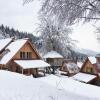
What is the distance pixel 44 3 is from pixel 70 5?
107cm

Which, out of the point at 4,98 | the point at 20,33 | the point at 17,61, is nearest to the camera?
the point at 4,98

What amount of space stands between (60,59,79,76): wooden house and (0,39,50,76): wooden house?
36.2 feet

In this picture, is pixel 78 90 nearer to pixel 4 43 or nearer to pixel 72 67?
pixel 4 43

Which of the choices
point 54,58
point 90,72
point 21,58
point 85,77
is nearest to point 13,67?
point 21,58

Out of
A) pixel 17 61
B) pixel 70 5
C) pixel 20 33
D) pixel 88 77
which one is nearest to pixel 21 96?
pixel 70 5

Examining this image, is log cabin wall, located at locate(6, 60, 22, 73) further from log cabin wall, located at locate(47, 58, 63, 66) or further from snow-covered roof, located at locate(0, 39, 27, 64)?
log cabin wall, located at locate(47, 58, 63, 66)

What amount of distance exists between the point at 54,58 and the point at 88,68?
9.74 meters

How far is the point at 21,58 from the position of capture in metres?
42.0

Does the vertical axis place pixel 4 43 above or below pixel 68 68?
above

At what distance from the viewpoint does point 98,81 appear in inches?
1689

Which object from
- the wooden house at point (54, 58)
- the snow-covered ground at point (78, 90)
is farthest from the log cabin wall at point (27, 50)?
the snow-covered ground at point (78, 90)

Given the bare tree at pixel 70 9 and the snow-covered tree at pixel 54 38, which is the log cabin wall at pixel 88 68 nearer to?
the snow-covered tree at pixel 54 38

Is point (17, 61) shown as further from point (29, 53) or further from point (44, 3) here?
point (44, 3)

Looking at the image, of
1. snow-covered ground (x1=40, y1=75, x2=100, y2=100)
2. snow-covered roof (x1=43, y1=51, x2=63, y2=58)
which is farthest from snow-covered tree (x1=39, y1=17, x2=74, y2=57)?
snow-covered ground (x1=40, y1=75, x2=100, y2=100)
